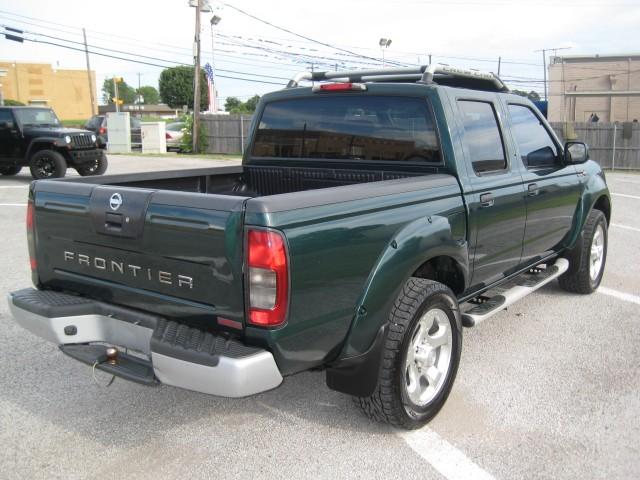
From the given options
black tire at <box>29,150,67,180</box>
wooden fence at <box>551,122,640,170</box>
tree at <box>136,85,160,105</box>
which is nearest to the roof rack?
black tire at <box>29,150,67,180</box>

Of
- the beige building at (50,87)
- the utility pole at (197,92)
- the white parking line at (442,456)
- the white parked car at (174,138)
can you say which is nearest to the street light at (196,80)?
the utility pole at (197,92)

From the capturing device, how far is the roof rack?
4.21m

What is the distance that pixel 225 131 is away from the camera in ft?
95.5

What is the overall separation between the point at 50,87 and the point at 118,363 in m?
89.3

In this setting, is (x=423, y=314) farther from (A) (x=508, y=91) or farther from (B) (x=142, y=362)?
(A) (x=508, y=91)

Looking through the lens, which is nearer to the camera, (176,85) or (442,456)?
(442,456)

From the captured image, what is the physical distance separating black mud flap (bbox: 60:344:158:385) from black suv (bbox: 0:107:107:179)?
12165 millimetres

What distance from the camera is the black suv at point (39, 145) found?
47.4 feet

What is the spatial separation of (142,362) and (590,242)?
417 centimetres

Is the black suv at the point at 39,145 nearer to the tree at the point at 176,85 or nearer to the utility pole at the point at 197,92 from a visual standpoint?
the utility pole at the point at 197,92

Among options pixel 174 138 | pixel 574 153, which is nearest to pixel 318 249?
pixel 574 153

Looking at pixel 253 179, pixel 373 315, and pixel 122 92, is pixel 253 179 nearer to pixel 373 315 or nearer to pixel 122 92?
pixel 373 315

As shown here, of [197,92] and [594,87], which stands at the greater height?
[594,87]

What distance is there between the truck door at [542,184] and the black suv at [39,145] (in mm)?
11941
